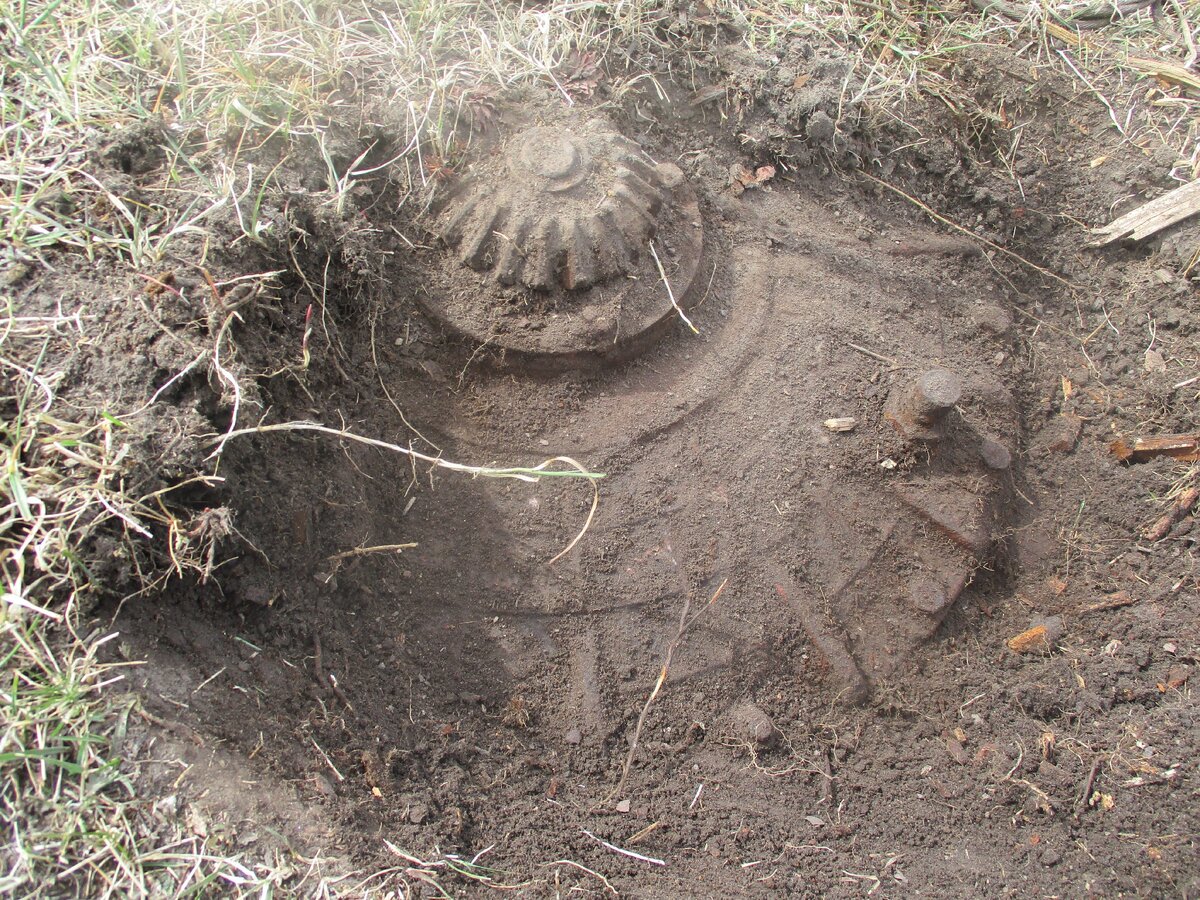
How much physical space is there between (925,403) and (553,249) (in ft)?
3.93

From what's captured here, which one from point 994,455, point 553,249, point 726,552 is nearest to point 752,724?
point 726,552

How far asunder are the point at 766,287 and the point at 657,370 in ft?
1.63

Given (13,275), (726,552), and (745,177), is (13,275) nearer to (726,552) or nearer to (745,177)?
(726,552)

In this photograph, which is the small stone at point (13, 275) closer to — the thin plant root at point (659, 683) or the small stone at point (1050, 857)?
the thin plant root at point (659, 683)

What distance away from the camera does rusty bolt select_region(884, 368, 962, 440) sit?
8.25 feet

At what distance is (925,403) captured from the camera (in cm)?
254

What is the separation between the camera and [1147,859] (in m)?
2.13

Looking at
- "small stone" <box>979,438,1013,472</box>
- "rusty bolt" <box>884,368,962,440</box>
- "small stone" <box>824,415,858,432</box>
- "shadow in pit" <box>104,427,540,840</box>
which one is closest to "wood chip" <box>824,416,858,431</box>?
"small stone" <box>824,415,858,432</box>

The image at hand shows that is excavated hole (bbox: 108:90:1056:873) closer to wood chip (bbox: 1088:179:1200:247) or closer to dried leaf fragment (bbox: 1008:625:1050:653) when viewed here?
dried leaf fragment (bbox: 1008:625:1050:653)

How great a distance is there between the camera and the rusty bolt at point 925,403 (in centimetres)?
251

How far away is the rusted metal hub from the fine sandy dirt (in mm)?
56

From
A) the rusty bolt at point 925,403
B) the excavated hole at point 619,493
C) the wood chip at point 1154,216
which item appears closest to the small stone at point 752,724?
the excavated hole at point 619,493

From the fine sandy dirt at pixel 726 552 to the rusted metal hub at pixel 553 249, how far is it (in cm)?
6

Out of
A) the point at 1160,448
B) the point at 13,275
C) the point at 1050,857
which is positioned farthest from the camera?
the point at 1160,448
